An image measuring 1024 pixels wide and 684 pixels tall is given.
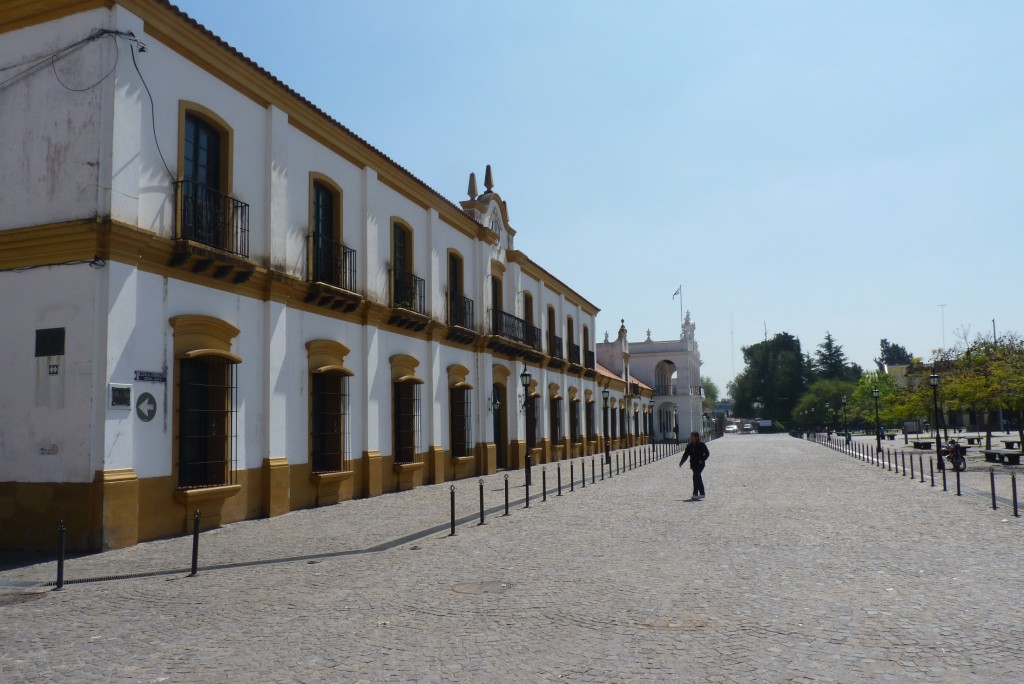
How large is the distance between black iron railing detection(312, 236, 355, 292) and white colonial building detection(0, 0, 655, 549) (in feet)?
0.18

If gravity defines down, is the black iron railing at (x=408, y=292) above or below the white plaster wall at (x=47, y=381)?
above

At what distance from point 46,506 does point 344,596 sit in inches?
239

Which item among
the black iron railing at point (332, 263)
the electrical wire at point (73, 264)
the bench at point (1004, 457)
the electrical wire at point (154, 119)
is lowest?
the bench at point (1004, 457)

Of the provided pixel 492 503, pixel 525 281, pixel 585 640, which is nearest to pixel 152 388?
pixel 492 503

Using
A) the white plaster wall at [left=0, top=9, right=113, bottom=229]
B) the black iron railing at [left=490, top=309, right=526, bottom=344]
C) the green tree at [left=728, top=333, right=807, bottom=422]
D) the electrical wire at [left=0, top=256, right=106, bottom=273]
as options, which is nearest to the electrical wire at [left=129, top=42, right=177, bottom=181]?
the white plaster wall at [left=0, top=9, right=113, bottom=229]

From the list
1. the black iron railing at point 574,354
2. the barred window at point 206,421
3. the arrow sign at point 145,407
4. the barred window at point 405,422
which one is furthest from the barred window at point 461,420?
the black iron railing at point 574,354

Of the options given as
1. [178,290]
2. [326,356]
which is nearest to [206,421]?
[178,290]

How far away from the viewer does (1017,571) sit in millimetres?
8594

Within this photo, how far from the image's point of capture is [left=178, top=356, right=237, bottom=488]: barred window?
42.5ft

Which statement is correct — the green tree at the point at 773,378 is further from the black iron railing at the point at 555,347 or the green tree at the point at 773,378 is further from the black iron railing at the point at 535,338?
the black iron railing at the point at 535,338

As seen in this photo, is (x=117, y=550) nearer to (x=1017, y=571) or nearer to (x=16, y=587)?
(x=16, y=587)

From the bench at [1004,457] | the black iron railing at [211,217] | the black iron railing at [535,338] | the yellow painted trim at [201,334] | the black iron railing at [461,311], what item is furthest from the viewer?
the black iron railing at [535,338]

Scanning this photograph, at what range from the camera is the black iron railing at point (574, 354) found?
133ft

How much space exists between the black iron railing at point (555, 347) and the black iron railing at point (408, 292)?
15.2 meters
